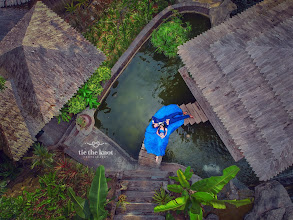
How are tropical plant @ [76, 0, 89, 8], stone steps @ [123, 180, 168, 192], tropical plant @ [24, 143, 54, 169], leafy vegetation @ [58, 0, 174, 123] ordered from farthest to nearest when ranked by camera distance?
1. leafy vegetation @ [58, 0, 174, 123]
2. tropical plant @ [76, 0, 89, 8]
3. tropical plant @ [24, 143, 54, 169]
4. stone steps @ [123, 180, 168, 192]

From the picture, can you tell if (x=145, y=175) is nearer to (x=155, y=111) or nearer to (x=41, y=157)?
(x=155, y=111)

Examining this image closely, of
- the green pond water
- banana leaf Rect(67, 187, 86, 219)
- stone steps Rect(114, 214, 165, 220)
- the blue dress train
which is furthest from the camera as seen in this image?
the green pond water

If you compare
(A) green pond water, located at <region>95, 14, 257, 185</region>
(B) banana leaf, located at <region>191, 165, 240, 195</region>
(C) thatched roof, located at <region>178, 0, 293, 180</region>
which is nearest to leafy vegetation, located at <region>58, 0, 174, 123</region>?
(A) green pond water, located at <region>95, 14, 257, 185</region>

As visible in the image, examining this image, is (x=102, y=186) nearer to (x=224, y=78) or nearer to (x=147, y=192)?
(x=147, y=192)

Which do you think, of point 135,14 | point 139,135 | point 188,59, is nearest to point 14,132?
point 139,135

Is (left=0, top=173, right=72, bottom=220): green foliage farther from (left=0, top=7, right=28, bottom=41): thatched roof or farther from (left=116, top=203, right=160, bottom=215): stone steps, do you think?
(left=0, top=7, right=28, bottom=41): thatched roof

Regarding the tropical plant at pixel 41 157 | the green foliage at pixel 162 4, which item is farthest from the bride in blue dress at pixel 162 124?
the green foliage at pixel 162 4
